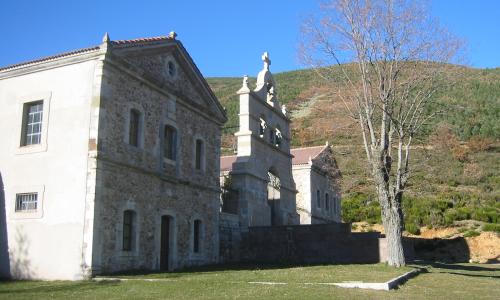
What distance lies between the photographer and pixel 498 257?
1340 inches

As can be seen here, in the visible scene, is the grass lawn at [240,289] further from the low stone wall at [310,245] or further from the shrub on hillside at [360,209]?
the shrub on hillside at [360,209]

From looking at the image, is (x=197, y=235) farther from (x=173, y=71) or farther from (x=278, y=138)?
(x=278, y=138)

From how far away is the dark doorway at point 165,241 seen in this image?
1967cm

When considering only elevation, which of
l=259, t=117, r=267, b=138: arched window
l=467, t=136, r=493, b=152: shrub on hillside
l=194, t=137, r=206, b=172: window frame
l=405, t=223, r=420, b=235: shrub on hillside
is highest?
l=467, t=136, r=493, b=152: shrub on hillside

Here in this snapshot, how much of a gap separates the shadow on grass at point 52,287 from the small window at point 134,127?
17.7 ft

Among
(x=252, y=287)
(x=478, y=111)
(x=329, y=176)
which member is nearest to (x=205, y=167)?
(x=252, y=287)

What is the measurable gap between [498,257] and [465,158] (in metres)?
23.6

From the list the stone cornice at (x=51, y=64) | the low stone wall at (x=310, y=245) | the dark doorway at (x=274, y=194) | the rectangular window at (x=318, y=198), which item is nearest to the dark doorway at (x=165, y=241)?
the low stone wall at (x=310, y=245)

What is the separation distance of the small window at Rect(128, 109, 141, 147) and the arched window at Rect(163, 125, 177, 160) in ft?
6.14

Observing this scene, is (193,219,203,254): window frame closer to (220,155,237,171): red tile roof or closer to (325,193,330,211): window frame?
(220,155,237,171): red tile roof

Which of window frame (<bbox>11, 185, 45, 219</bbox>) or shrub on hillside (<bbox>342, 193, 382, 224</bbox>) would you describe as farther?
shrub on hillside (<bbox>342, 193, 382, 224</bbox>)

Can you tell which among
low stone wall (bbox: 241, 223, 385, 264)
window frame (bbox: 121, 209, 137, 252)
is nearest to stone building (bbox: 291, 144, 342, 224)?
low stone wall (bbox: 241, 223, 385, 264)

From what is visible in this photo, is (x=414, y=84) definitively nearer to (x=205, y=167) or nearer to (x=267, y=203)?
(x=205, y=167)

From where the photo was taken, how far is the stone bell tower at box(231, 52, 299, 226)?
2612 centimetres
